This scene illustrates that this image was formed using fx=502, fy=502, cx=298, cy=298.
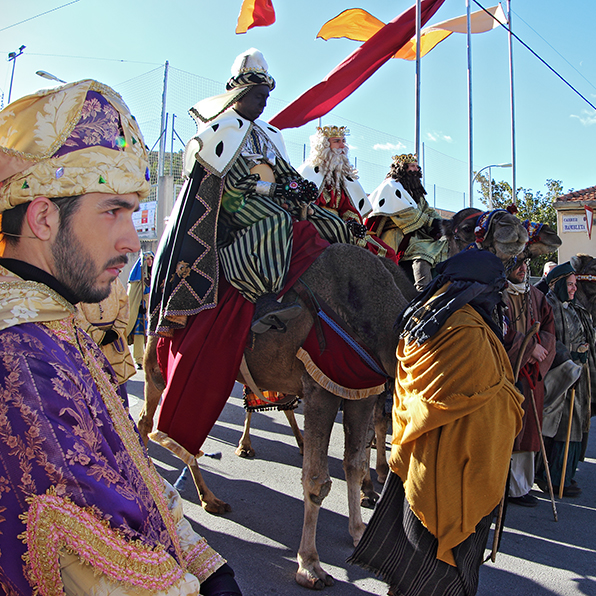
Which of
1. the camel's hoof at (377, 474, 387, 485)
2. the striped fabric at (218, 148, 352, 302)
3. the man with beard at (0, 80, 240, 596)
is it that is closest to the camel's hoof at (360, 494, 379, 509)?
the camel's hoof at (377, 474, 387, 485)

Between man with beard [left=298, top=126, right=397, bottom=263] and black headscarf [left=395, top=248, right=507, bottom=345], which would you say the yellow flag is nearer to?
man with beard [left=298, top=126, right=397, bottom=263]

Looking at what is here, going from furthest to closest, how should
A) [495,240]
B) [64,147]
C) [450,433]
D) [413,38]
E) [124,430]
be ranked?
1. [413,38]
2. [495,240]
3. [450,433]
4. [124,430]
5. [64,147]

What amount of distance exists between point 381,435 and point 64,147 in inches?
174

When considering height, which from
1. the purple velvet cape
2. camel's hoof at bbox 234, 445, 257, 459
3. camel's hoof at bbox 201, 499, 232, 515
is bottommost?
camel's hoof at bbox 234, 445, 257, 459

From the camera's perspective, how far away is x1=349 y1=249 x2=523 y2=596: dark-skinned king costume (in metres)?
2.24

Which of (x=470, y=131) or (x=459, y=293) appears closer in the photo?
(x=459, y=293)

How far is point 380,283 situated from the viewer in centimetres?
316

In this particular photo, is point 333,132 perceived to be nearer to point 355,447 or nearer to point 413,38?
point 355,447

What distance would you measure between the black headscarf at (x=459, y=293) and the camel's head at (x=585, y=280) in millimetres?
3986

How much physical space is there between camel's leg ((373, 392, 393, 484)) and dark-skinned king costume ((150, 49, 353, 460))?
215 centimetres

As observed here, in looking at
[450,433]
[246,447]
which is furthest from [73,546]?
[246,447]

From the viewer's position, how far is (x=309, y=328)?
321cm

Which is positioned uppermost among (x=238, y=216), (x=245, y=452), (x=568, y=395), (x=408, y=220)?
(x=408, y=220)

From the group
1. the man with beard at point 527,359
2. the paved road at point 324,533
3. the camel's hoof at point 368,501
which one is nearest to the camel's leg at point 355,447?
the paved road at point 324,533
